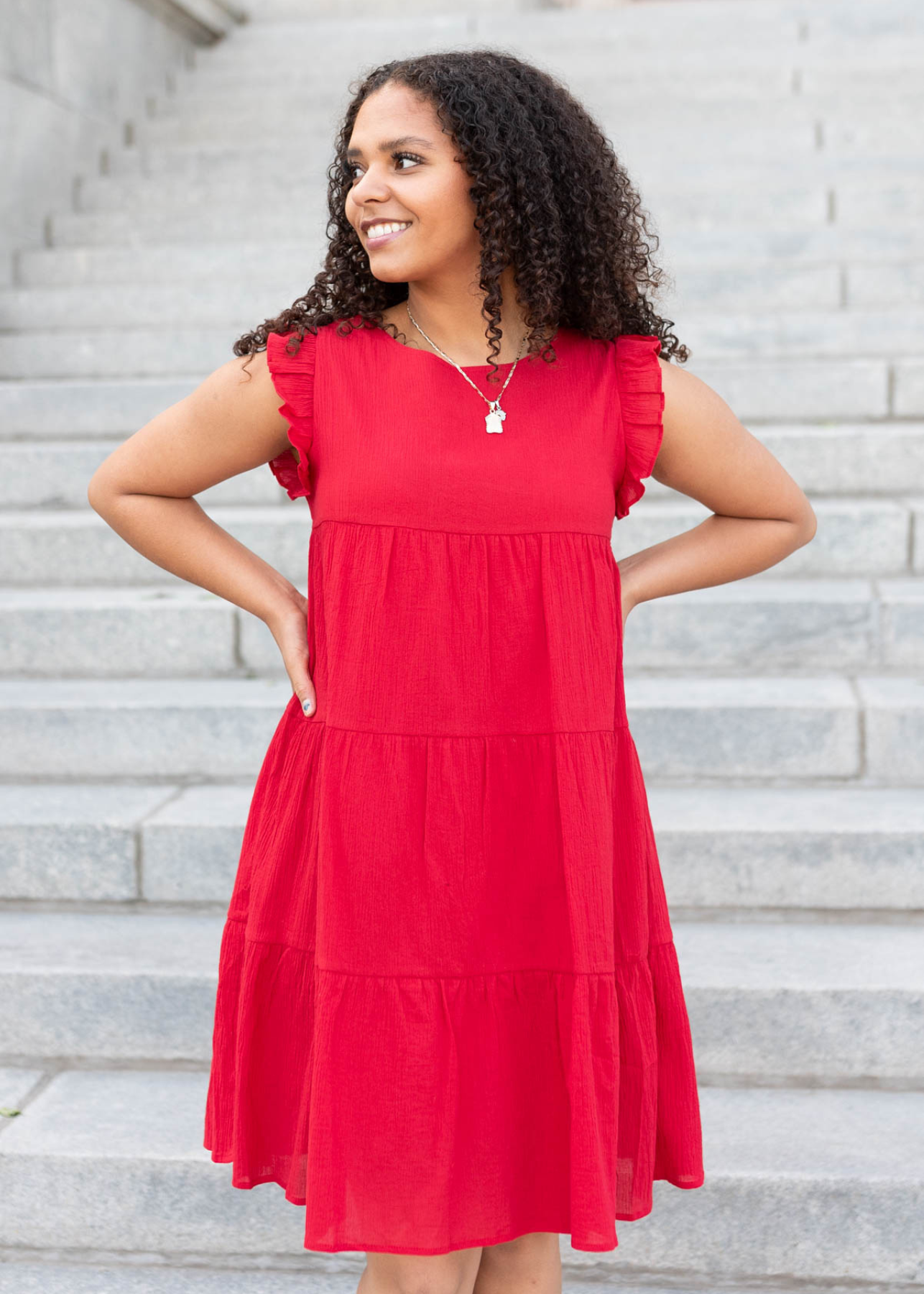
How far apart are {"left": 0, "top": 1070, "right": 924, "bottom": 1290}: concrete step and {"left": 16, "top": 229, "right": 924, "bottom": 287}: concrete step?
351cm

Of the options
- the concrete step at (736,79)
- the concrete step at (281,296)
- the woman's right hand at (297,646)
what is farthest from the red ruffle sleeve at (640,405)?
the concrete step at (736,79)

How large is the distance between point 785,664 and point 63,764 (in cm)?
207

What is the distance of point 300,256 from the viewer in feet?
18.4

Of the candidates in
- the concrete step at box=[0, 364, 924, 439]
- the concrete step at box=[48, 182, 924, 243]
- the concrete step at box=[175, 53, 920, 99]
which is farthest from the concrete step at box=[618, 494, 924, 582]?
the concrete step at box=[175, 53, 920, 99]

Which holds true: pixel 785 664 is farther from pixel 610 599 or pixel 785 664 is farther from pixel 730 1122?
pixel 610 599

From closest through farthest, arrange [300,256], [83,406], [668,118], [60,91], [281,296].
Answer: [83,406], [281,296], [300,256], [60,91], [668,118]

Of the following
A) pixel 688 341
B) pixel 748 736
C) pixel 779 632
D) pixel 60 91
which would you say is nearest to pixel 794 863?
pixel 748 736

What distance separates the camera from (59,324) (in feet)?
17.9

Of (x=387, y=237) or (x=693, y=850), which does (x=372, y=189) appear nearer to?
(x=387, y=237)

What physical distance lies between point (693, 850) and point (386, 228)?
1881mm

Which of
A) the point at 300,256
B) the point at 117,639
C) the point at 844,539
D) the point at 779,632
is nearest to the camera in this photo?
the point at 779,632

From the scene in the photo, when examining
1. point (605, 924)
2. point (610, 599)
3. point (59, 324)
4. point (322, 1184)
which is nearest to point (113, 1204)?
point (322, 1184)

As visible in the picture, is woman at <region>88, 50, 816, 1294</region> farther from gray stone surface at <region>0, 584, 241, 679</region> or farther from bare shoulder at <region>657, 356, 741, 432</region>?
gray stone surface at <region>0, 584, 241, 679</region>

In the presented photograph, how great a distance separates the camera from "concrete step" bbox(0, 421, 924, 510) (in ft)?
14.2
